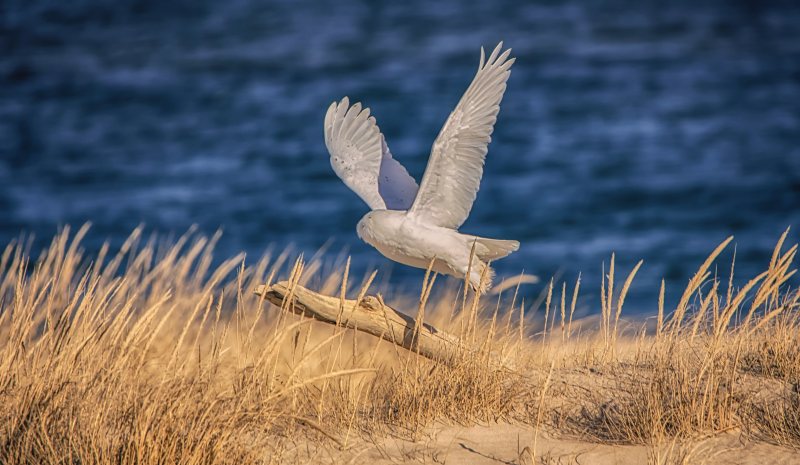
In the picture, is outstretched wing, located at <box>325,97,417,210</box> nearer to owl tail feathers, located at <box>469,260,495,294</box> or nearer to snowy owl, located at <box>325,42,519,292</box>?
snowy owl, located at <box>325,42,519,292</box>

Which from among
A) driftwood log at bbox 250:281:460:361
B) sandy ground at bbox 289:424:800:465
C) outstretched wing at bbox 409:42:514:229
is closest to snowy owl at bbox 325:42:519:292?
outstretched wing at bbox 409:42:514:229

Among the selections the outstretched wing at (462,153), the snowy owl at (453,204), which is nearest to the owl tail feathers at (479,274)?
the snowy owl at (453,204)

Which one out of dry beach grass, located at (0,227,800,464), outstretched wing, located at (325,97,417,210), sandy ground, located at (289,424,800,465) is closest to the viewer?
dry beach grass, located at (0,227,800,464)

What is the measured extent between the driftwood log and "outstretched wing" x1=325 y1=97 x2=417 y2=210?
2.54ft

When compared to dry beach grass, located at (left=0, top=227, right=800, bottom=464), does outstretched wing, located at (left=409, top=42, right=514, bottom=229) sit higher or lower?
higher

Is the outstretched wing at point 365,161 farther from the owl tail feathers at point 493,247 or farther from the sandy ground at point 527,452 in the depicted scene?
the sandy ground at point 527,452

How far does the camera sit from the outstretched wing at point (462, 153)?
5.12 metres

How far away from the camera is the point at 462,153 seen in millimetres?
5180

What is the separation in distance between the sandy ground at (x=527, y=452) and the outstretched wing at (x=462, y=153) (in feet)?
3.55

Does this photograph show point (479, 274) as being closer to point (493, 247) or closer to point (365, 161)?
point (493, 247)

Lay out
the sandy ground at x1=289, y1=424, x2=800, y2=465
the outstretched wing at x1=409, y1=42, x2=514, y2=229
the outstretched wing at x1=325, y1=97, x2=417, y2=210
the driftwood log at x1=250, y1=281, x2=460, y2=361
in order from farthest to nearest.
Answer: the outstretched wing at x1=325, y1=97, x2=417, y2=210, the outstretched wing at x1=409, y1=42, x2=514, y2=229, the driftwood log at x1=250, y1=281, x2=460, y2=361, the sandy ground at x1=289, y1=424, x2=800, y2=465

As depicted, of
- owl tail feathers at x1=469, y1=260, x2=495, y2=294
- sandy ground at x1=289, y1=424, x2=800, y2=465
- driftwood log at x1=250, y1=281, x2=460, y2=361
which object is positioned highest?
owl tail feathers at x1=469, y1=260, x2=495, y2=294

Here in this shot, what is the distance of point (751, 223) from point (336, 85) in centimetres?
1542

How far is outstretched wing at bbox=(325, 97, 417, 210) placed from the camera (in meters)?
5.77
